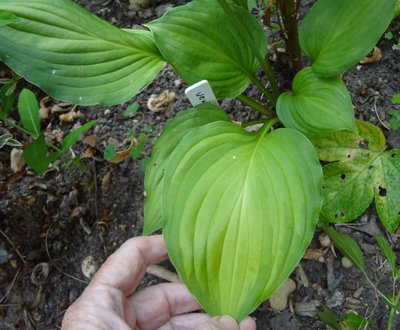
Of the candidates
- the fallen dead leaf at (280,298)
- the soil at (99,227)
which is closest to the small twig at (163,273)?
the soil at (99,227)

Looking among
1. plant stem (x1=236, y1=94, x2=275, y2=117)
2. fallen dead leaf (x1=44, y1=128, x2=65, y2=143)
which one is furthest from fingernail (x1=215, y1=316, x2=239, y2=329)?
fallen dead leaf (x1=44, y1=128, x2=65, y2=143)

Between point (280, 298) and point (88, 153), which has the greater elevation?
point (88, 153)

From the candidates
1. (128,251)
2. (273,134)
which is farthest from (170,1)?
(128,251)

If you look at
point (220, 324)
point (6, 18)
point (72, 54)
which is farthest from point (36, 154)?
point (220, 324)

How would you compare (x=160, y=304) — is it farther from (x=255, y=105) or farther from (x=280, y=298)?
(x=255, y=105)

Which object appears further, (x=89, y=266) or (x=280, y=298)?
(x=89, y=266)

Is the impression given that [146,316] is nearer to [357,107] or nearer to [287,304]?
[287,304]

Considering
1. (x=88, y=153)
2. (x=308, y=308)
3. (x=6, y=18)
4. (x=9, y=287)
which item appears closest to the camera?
(x=6, y=18)
